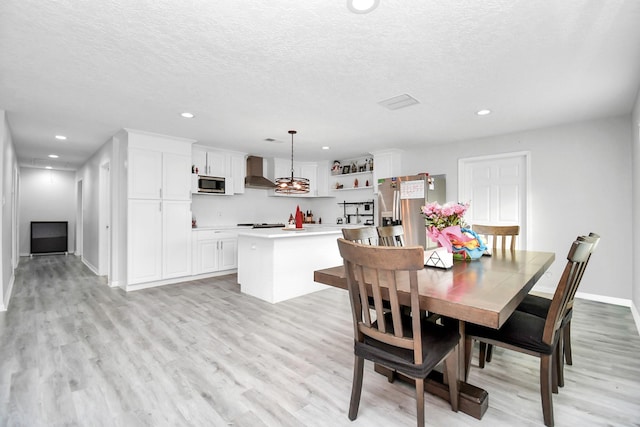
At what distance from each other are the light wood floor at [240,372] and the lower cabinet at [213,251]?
154 cm

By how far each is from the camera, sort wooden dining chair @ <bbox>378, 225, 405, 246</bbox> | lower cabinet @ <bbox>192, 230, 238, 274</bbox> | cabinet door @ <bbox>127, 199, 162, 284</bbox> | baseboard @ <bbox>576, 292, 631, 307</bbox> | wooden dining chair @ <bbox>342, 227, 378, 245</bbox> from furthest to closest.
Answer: lower cabinet @ <bbox>192, 230, 238, 274</bbox> < cabinet door @ <bbox>127, 199, 162, 284</bbox> < baseboard @ <bbox>576, 292, 631, 307</bbox> < wooden dining chair @ <bbox>378, 225, 405, 246</bbox> < wooden dining chair @ <bbox>342, 227, 378, 245</bbox>

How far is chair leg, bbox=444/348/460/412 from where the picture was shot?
164 cm

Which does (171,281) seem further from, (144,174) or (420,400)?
(420,400)

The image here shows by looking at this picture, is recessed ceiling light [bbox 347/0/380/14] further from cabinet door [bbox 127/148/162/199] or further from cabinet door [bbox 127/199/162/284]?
cabinet door [bbox 127/199/162/284]

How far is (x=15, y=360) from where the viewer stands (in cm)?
231

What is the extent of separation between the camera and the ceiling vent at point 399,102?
311 cm

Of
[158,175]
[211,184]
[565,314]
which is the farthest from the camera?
[211,184]

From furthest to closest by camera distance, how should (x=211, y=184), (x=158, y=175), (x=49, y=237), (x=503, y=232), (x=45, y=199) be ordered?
1. (x=45, y=199)
2. (x=49, y=237)
3. (x=211, y=184)
4. (x=158, y=175)
5. (x=503, y=232)

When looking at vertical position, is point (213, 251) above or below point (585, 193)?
below

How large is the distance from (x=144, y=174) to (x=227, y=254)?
74.7 inches

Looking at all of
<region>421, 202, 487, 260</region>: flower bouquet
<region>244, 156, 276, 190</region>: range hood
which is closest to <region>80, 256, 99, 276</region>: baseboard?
<region>244, 156, 276, 190</region>: range hood

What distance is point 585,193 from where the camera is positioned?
12.9ft

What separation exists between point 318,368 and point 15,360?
2305mm

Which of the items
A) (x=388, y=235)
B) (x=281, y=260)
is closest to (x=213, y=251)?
(x=281, y=260)
